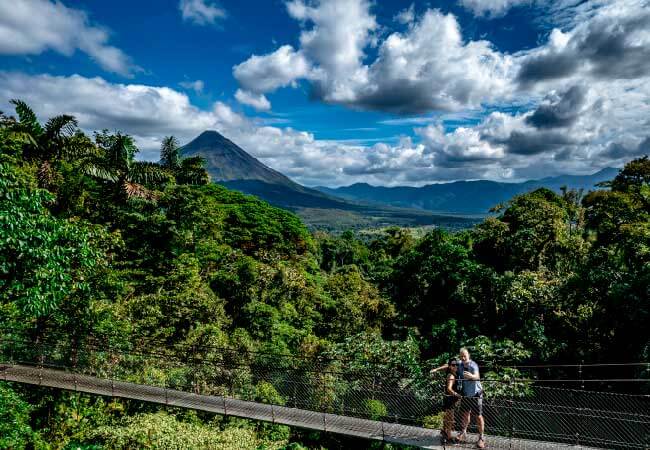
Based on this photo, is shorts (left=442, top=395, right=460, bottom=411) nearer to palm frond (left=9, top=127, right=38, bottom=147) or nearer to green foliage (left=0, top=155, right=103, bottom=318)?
green foliage (left=0, top=155, right=103, bottom=318)

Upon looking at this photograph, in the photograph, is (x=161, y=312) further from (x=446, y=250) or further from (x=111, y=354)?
(x=446, y=250)

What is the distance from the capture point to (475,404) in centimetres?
744

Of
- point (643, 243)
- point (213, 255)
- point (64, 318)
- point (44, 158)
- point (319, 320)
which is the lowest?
point (319, 320)

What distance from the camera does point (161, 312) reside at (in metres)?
14.7

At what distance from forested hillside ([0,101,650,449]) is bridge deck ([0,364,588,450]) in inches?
28.5

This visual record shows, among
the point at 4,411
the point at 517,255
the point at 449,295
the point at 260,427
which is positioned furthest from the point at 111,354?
the point at 517,255

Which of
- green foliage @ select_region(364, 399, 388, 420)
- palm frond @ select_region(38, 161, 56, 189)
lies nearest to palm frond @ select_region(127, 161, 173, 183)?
palm frond @ select_region(38, 161, 56, 189)

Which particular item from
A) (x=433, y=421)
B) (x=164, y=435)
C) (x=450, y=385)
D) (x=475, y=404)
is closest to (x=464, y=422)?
(x=475, y=404)

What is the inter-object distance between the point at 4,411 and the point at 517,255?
20.8 meters

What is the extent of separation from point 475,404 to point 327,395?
377 centimetres

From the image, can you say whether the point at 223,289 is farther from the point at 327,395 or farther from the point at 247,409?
the point at 327,395

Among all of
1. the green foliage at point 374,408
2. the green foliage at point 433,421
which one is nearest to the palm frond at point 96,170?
the green foliage at point 374,408

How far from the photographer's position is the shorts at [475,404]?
736 cm

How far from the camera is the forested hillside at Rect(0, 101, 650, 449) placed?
402 inches
